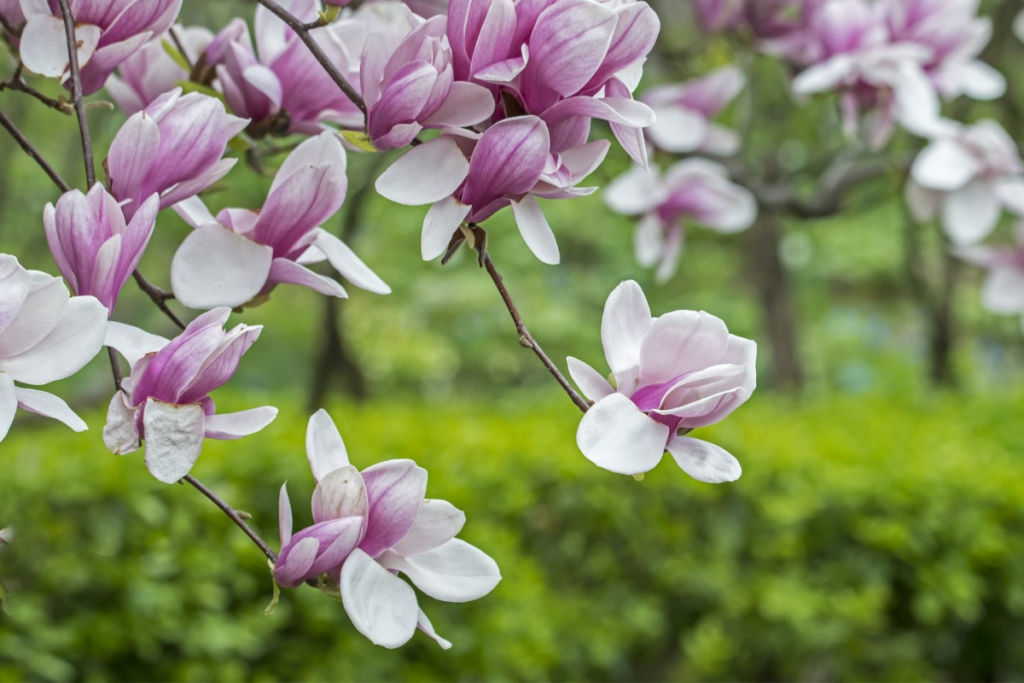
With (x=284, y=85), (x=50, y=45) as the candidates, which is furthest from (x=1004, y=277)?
(x=50, y=45)

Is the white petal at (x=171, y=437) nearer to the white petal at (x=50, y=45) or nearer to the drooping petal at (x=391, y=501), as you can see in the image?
the drooping petal at (x=391, y=501)

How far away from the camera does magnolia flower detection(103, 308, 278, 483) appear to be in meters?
0.57

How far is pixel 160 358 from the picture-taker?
58 centimetres

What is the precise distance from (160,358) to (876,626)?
349 cm

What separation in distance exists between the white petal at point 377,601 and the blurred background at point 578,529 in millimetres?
1300

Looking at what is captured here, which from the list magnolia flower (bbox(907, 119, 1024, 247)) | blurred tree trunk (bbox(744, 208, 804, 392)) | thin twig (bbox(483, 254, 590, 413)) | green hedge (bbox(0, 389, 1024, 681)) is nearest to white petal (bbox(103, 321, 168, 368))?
thin twig (bbox(483, 254, 590, 413))

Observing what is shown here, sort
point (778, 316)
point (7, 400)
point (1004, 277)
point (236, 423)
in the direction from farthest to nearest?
point (778, 316), point (1004, 277), point (236, 423), point (7, 400)

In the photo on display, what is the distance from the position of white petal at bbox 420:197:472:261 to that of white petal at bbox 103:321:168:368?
0.17 m

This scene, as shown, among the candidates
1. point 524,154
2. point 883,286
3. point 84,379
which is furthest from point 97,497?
point 883,286

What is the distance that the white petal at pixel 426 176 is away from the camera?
2.02 feet

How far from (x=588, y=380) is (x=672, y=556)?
129 inches

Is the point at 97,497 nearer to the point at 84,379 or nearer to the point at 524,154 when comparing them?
the point at 524,154

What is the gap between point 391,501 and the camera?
2.03ft

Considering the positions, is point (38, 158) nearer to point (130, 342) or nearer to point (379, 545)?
point (130, 342)
